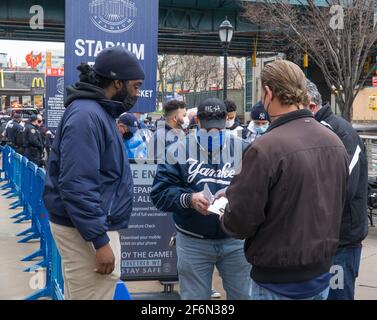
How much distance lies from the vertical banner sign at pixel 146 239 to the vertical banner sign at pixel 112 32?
2.39 ft

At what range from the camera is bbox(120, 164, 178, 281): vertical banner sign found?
5.55m

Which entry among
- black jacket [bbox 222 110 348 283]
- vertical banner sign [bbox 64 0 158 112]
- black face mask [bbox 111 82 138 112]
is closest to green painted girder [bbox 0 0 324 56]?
vertical banner sign [bbox 64 0 158 112]

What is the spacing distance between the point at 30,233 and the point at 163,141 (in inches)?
171

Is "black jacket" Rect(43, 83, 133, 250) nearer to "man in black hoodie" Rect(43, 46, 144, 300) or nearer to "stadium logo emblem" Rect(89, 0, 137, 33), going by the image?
"man in black hoodie" Rect(43, 46, 144, 300)

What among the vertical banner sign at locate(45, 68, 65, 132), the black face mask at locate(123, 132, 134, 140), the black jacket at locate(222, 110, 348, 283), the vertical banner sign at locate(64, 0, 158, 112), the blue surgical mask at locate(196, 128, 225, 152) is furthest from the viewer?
the vertical banner sign at locate(45, 68, 65, 132)

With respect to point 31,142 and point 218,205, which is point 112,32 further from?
point 31,142

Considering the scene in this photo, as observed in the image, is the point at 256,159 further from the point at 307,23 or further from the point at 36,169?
the point at 307,23

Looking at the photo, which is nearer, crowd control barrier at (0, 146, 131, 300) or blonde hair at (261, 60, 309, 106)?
blonde hair at (261, 60, 309, 106)

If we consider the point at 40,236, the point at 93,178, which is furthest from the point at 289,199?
the point at 40,236

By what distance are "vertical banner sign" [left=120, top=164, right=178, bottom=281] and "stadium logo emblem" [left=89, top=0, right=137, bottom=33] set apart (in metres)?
1.35

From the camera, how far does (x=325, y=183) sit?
8.59 ft

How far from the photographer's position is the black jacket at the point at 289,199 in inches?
99.1
